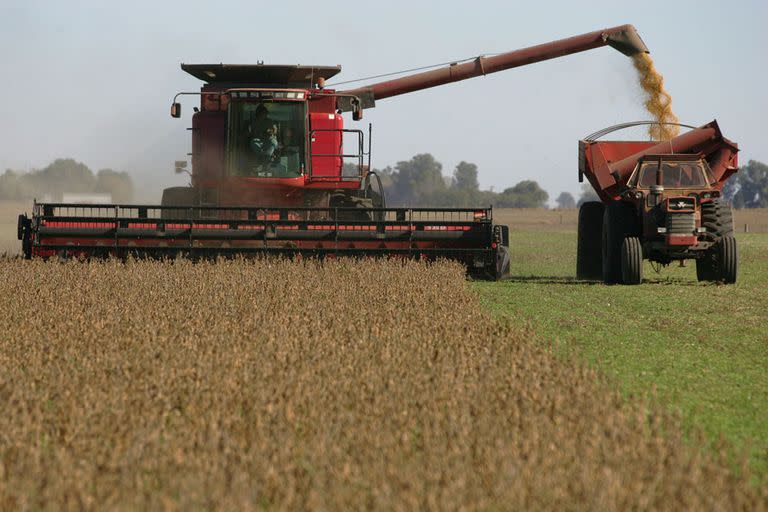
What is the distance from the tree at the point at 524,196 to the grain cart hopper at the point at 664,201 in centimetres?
13727

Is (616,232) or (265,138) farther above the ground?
(265,138)

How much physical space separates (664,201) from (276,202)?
531 centimetres

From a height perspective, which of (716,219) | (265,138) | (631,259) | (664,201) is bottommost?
(631,259)

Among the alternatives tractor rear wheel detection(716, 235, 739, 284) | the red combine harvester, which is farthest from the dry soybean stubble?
tractor rear wheel detection(716, 235, 739, 284)

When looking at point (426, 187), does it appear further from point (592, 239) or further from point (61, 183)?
point (592, 239)

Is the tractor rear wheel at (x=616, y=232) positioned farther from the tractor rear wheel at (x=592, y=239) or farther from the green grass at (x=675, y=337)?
the tractor rear wheel at (x=592, y=239)

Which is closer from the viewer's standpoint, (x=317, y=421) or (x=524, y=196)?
(x=317, y=421)

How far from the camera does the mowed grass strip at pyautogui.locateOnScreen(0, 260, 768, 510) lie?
3.70 m

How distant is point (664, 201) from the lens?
48.1 ft

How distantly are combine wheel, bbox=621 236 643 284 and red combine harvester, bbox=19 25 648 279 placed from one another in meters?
1.56

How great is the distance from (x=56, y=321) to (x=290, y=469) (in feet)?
16.3

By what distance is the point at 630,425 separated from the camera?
493 cm

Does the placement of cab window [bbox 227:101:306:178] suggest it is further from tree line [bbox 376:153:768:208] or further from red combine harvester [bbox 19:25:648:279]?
tree line [bbox 376:153:768:208]

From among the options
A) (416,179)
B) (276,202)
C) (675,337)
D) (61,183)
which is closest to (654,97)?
(276,202)
